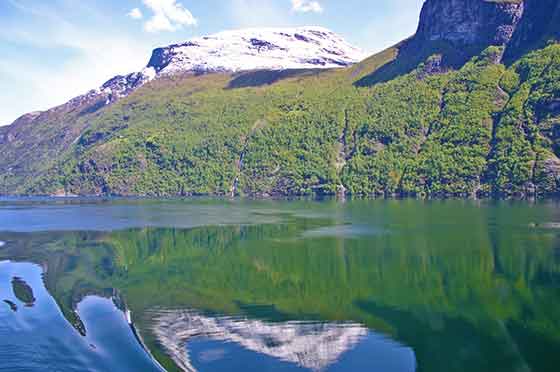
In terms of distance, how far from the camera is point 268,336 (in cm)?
2998

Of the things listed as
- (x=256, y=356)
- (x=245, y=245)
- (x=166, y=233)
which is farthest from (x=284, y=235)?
(x=256, y=356)

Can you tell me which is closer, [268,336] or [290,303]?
[268,336]

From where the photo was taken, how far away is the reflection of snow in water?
2660 centimetres

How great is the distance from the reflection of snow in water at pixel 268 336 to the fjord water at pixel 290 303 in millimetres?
115

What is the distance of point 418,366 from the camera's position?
83.3 feet

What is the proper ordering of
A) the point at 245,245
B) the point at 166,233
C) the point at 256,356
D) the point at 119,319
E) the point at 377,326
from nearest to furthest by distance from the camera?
the point at 256,356 → the point at 377,326 → the point at 119,319 → the point at 245,245 → the point at 166,233

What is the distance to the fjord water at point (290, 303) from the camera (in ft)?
87.0

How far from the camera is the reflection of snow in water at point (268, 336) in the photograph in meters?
26.6

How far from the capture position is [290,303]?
1484 inches

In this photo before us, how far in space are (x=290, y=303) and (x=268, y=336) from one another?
784 cm

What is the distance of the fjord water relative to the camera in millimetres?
26531

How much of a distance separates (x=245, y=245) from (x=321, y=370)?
43.3 metres

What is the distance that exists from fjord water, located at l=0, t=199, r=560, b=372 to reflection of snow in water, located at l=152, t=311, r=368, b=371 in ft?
0.38

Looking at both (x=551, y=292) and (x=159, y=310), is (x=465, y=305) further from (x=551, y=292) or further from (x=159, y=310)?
(x=159, y=310)
